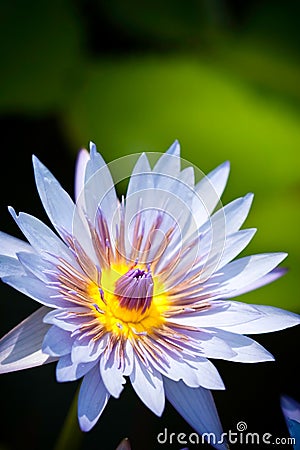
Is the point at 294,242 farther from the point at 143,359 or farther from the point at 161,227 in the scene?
the point at 143,359

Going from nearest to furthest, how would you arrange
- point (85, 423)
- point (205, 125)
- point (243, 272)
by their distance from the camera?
1. point (85, 423)
2. point (243, 272)
3. point (205, 125)

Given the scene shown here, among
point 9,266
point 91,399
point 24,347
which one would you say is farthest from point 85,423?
point 9,266

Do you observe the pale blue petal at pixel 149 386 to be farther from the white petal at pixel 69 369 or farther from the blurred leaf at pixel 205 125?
the blurred leaf at pixel 205 125

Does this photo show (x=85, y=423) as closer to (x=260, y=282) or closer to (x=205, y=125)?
(x=260, y=282)

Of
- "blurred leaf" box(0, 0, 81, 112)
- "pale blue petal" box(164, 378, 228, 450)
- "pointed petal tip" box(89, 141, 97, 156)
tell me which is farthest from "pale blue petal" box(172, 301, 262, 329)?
"blurred leaf" box(0, 0, 81, 112)

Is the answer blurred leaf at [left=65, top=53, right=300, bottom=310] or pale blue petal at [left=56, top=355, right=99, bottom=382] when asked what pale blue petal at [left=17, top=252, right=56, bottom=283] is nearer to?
pale blue petal at [left=56, top=355, right=99, bottom=382]

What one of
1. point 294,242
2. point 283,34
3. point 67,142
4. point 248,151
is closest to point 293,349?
point 294,242
